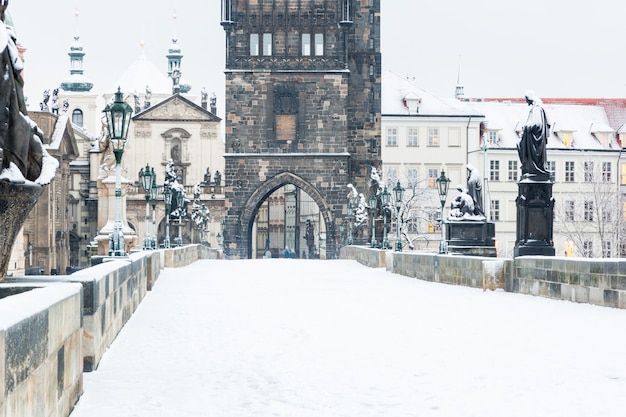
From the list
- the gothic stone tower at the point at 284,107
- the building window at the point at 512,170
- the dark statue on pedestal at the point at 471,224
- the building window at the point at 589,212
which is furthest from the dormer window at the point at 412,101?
the dark statue on pedestal at the point at 471,224

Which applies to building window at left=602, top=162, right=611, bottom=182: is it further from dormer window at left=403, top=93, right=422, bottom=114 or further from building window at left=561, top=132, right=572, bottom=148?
dormer window at left=403, top=93, right=422, bottom=114

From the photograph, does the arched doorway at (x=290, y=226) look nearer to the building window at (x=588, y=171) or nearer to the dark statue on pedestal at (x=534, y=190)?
the building window at (x=588, y=171)

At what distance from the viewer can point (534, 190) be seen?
22.8 metres

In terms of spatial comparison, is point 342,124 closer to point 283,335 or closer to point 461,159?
point 461,159

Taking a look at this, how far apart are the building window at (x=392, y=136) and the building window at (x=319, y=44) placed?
1671cm

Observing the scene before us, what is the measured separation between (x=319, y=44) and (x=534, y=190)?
145 feet

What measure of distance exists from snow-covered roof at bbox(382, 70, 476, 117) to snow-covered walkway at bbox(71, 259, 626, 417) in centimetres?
6393

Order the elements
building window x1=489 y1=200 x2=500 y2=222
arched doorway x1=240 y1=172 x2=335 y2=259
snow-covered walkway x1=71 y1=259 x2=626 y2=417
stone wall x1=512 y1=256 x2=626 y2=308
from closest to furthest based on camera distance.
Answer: snow-covered walkway x1=71 y1=259 x2=626 y2=417 → stone wall x1=512 y1=256 x2=626 y2=308 → building window x1=489 y1=200 x2=500 y2=222 → arched doorway x1=240 y1=172 x2=335 y2=259

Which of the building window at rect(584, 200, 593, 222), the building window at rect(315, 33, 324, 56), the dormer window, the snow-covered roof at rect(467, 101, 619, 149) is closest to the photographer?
the building window at rect(315, 33, 324, 56)

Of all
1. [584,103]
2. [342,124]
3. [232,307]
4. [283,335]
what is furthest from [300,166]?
[283,335]

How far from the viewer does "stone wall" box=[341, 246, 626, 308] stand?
54.3 ft

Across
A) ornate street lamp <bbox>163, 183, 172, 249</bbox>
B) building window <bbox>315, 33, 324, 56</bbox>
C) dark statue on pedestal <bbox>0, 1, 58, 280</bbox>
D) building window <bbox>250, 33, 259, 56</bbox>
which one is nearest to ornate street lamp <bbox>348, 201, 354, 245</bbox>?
building window <bbox>315, 33, 324, 56</bbox>

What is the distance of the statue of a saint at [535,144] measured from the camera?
74.0ft

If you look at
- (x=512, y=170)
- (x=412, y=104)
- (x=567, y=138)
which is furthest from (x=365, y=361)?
(x=567, y=138)
